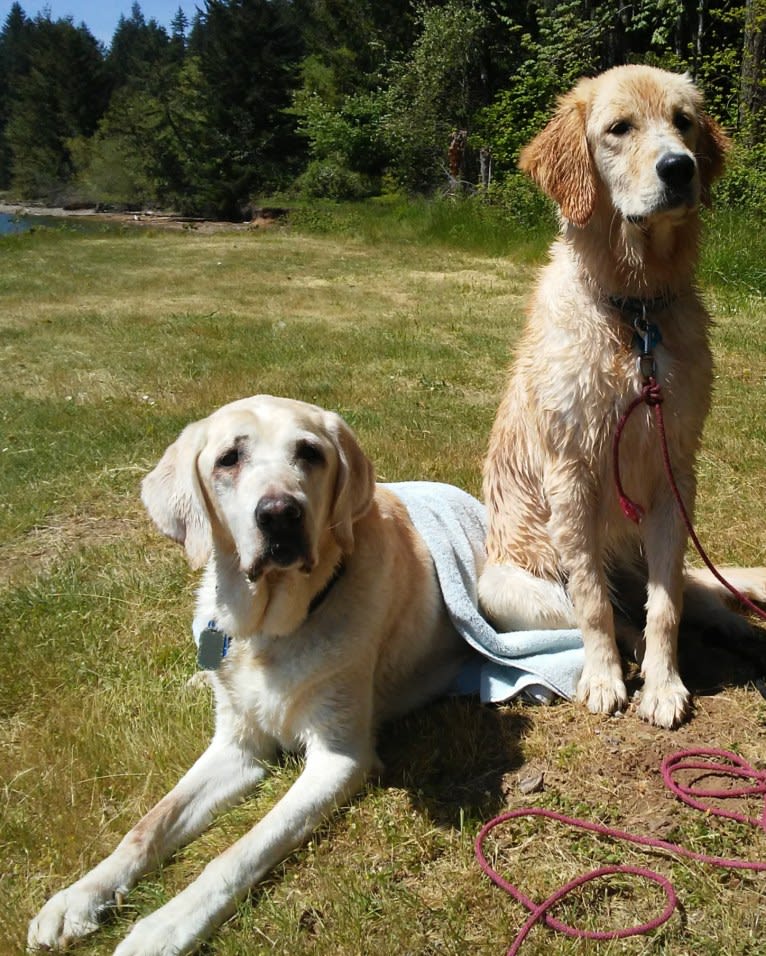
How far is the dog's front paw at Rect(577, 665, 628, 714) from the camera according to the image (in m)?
2.71

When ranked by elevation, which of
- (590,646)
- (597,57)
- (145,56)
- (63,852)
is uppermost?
(145,56)

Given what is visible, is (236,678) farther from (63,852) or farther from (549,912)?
(549,912)

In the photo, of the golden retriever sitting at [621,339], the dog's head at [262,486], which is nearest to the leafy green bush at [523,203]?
the golden retriever sitting at [621,339]

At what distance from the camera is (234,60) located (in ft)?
127

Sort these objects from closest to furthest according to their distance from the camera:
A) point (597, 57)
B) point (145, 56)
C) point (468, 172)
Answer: point (597, 57), point (468, 172), point (145, 56)

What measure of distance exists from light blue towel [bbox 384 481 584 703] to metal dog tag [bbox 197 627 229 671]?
32.6 inches

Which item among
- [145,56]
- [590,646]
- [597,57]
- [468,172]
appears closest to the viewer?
[590,646]

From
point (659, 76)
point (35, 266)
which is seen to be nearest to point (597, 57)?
point (35, 266)

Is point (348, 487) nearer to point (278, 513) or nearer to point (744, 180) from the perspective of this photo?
point (278, 513)

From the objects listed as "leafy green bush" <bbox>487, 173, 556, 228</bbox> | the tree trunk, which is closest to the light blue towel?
the tree trunk

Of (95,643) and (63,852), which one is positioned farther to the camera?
(95,643)

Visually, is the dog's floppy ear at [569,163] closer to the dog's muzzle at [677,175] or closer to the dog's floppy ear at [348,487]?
the dog's muzzle at [677,175]

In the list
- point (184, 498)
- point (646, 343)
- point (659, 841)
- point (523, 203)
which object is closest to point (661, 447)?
point (646, 343)

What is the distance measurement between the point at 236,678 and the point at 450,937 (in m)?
0.94
